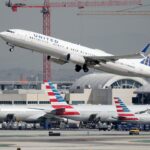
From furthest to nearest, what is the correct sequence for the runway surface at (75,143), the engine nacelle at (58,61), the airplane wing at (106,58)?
1. the airplane wing at (106,58)
2. the engine nacelle at (58,61)
3. the runway surface at (75,143)

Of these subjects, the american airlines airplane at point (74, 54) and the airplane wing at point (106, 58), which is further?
the airplane wing at point (106, 58)

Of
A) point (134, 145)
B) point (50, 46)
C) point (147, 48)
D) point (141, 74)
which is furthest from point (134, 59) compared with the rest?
point (134, 145)

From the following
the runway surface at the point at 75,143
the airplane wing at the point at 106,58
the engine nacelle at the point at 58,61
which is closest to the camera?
the runway surface at the point at 75,143

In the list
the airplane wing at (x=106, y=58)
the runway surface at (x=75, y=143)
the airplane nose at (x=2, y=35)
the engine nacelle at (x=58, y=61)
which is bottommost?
the runway surface at (x=75, y=143)

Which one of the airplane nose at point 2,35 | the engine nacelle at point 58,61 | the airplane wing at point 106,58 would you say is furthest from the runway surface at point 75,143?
the airplane nose at point 2,35

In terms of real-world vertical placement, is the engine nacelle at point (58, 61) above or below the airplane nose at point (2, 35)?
below

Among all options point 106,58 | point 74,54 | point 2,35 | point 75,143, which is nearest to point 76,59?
point 74,54

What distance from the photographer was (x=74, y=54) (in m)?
157

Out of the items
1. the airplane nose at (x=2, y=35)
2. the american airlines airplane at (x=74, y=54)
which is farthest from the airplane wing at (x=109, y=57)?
the airplane nose at (x=2, y=35)

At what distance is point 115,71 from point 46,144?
41683mm

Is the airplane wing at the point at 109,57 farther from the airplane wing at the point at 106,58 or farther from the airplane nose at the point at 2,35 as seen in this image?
the airplane nose at the point at 2,35

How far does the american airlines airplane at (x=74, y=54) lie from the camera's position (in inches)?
6019

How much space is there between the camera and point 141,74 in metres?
172

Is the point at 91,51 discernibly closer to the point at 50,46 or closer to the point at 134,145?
the point at 50,46
